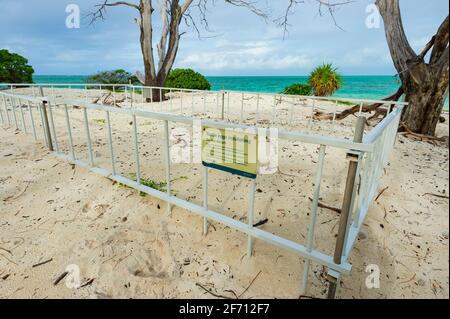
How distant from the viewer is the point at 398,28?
5.67 metres

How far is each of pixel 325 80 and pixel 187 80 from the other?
8.07 metres

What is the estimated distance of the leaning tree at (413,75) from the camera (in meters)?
4.69

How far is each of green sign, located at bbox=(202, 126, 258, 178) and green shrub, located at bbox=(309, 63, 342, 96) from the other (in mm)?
13837

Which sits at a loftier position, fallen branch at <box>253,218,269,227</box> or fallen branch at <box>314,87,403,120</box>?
fallen branch at <box>314,87,403,120</box>

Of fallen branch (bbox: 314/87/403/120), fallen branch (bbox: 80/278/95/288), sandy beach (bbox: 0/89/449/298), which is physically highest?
fallen branch (bbox: 314/87/403/120)

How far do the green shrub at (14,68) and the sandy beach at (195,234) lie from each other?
18.9 metres

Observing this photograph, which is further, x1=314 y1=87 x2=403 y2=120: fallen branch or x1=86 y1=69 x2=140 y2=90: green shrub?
x1=86 y1=69 x2=140 y2=90: green shrub

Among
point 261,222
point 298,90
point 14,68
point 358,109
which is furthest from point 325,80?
point 14,68

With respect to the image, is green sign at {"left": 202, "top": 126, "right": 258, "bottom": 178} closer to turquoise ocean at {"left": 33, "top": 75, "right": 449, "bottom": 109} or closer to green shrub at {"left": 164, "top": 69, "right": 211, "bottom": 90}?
turquoise ocean at {"left": 33, "top": 75, "right": 449, "bottom": 109}

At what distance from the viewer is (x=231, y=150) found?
1667mm

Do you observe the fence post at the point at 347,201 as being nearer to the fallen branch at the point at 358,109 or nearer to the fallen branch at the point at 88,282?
the fallen branch at the point at 88,282

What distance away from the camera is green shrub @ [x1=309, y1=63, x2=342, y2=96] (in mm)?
14023

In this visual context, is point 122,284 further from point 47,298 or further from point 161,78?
point 161,78

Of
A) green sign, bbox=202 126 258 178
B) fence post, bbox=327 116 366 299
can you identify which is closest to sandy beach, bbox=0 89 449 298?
fence post, bbox=327 116 366 299
